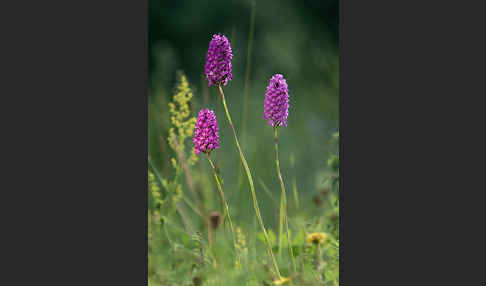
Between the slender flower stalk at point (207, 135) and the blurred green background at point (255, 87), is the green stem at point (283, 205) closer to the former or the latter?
the blurred green background at point (255, 87)

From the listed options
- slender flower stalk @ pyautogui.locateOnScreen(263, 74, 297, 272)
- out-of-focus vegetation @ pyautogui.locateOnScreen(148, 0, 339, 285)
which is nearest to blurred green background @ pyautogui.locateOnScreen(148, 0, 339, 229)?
out-of-focus vegetation @ pyautogui.locateOnScreen(148, 0, 339, 285)

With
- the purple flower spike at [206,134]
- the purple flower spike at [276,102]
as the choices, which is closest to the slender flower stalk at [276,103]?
the purple flower spike at [276,102]

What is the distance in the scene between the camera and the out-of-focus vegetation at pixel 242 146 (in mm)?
4867

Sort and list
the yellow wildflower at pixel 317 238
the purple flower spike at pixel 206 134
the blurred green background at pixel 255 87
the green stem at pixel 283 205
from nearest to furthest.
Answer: the purple flower spike at pixel 206 134, the green stem at pixel 283 205, the yellow wildflower at pixel 317 238, the blurred green background at pixel 255 87

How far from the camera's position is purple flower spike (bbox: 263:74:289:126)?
4.61 metres

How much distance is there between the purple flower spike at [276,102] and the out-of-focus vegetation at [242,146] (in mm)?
180

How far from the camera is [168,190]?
16.7ft

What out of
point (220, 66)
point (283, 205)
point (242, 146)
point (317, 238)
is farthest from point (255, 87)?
point (317, 238)

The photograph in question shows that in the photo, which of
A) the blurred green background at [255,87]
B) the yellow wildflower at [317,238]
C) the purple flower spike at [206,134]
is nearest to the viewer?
the purple flower spike at [206,134]

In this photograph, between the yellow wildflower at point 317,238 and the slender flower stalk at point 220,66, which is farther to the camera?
the yellow wildflower at point 317,238

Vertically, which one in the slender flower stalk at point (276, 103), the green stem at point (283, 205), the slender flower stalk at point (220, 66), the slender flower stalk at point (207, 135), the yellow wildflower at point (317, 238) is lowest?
the yellow wildflower at point (317, 238)

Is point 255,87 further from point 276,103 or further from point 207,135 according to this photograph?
point 207,135

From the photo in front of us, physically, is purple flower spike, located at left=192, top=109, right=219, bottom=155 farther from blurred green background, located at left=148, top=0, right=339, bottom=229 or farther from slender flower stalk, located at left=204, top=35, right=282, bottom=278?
blurred green background, located at left=148, top=0, right=339, bottom=229

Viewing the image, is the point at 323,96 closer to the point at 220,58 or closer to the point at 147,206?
the point at 220,58
